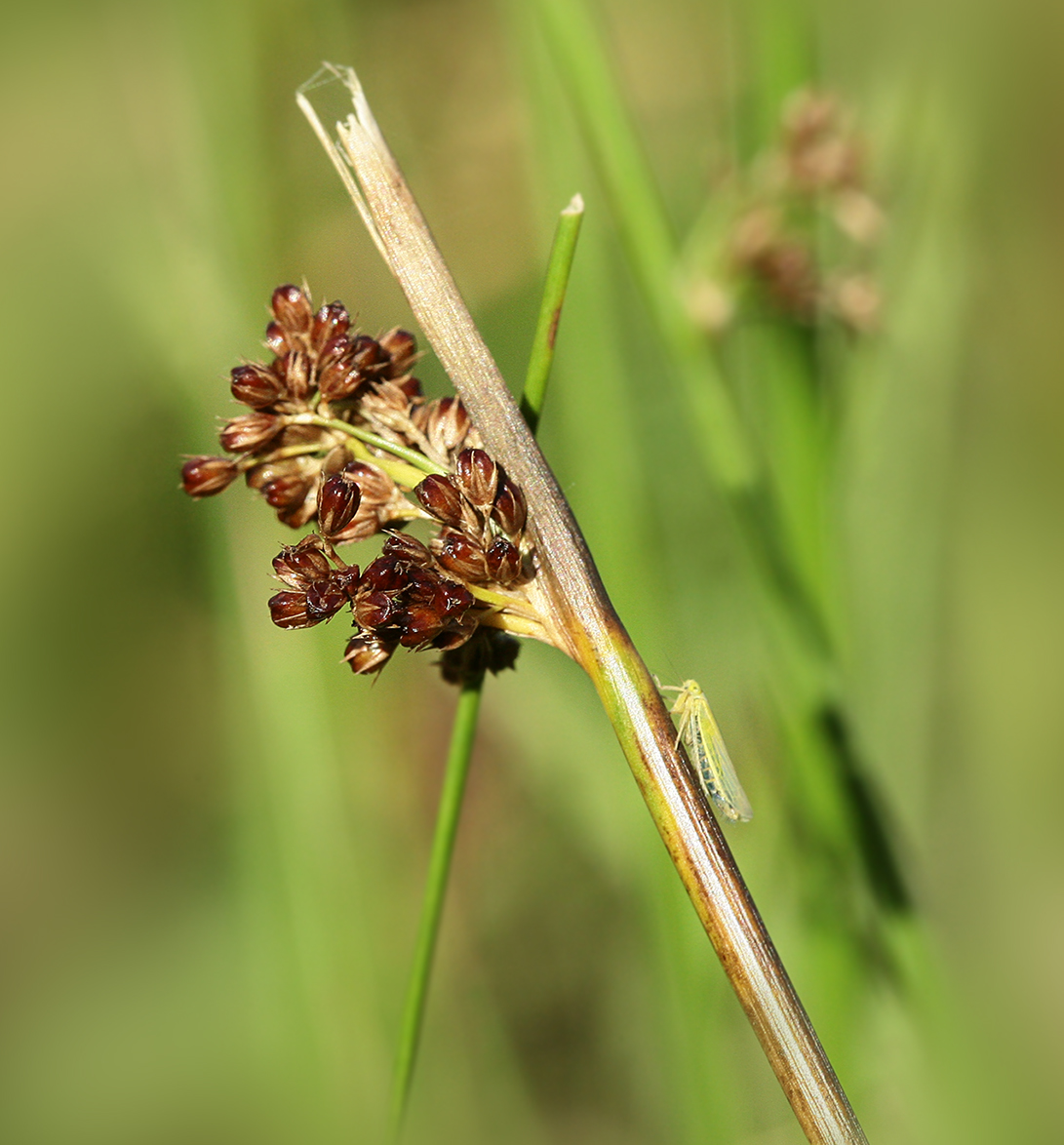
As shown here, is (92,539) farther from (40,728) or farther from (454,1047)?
(454,1047)

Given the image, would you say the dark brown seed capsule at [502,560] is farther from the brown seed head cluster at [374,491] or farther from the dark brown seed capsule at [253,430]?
the dark brown seed capsule at [253,430]

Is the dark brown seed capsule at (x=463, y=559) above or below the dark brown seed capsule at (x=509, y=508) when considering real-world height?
below

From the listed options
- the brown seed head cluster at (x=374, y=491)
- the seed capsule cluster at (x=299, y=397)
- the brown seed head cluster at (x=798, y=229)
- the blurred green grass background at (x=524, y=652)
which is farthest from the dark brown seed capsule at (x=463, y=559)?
the brown seed head cluster at (x=798, y=229)

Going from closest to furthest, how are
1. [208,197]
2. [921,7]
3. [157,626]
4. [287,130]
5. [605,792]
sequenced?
[208,197] → [605,792] → [921,7] → [287,130] → [157,626]

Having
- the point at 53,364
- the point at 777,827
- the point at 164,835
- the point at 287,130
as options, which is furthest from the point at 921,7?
the point at 164,835

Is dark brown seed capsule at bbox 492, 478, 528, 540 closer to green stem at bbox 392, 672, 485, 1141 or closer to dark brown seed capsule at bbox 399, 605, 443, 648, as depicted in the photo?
dark brown seed capsule at bbox 399, 605, 443, 648

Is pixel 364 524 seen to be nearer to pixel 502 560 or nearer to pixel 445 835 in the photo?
pixel 502 560
